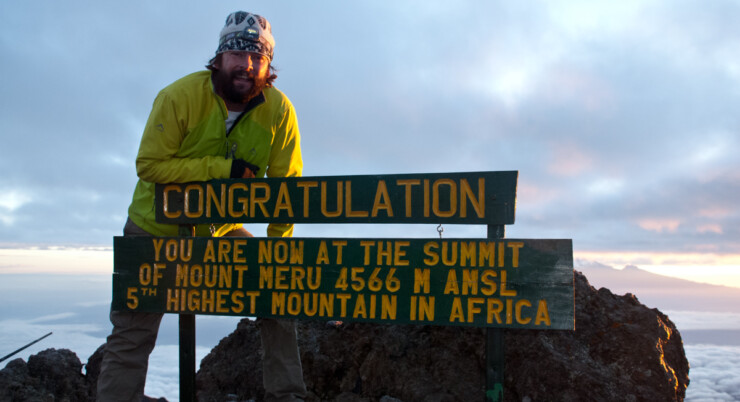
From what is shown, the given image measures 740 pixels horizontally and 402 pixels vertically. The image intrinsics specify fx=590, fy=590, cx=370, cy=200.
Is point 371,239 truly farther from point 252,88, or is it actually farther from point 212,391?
point 212,391

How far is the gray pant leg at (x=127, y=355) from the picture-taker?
461cm

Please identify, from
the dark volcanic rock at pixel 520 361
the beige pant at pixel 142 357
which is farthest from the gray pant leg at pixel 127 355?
the dark volcanic rock at pixel 520 361

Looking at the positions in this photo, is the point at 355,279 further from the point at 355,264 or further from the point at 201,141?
the point at 201,141

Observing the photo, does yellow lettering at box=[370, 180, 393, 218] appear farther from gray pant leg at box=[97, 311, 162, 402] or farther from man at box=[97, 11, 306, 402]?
gray pant leg at box=[97, 311, 162, 402]

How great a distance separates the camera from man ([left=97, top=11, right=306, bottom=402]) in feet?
15.3

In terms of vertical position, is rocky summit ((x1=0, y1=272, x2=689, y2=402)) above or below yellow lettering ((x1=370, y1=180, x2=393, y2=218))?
below

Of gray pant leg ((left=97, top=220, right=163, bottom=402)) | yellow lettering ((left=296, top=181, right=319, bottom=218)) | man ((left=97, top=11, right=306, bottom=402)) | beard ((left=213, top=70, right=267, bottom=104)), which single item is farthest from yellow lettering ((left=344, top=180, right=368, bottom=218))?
gray pant leg ((left=97, top=220, right=163, bottom=402))

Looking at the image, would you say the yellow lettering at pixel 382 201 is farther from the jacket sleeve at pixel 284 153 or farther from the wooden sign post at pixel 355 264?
the jacket sleeve at pixel 284 153

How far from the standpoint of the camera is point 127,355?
184 inches

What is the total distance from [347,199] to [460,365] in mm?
1768

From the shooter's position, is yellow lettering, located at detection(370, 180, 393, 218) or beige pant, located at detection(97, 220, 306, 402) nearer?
yellow lettering, located at detection(370, 180, 393, 218)

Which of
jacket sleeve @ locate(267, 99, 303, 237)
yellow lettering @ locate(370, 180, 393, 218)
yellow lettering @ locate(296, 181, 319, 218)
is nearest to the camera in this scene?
yellow lettering @ locate(370, 180, 393, 218)

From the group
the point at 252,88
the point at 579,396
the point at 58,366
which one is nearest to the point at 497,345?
the point at 579,396

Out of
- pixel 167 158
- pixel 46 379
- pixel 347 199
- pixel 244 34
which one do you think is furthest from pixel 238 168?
pixel 46 379
